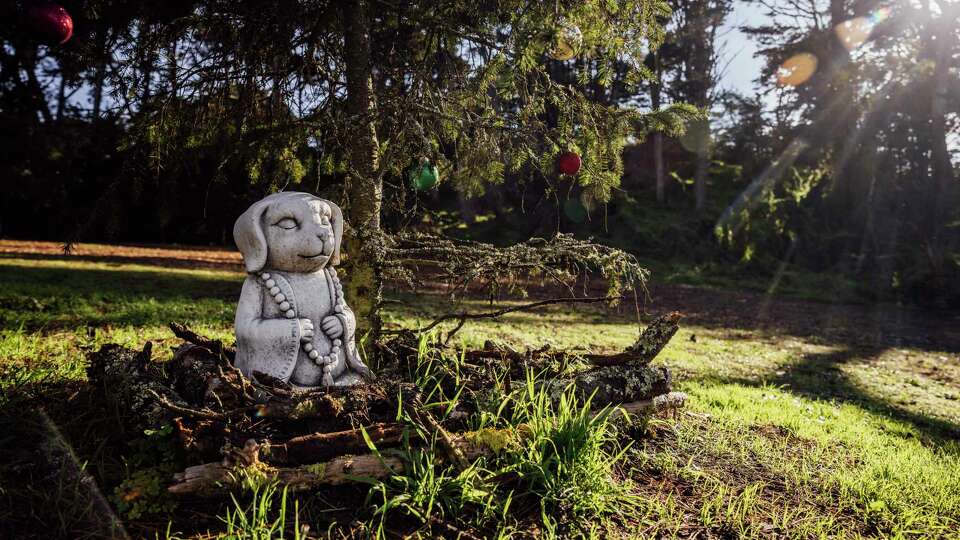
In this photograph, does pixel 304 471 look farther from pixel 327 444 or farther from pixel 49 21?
pixel 49 21

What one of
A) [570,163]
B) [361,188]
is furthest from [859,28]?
[361,188]

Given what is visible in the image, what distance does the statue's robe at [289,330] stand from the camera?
3.27 metres

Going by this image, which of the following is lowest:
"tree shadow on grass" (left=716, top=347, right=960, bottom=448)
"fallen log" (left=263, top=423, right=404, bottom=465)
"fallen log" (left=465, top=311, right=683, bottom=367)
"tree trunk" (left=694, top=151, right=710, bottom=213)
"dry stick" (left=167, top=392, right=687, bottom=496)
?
"tree shadow on grass" (left=716, top=347, right=960, bottom=448)

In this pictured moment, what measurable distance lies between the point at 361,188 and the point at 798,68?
19.5 meters

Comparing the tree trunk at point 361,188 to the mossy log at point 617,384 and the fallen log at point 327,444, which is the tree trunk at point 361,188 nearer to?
the fallen log at point 327,444

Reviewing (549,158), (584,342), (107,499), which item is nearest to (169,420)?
(107,499)

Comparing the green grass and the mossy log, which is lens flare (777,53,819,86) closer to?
the green grass

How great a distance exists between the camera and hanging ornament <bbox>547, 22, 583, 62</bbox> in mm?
3057

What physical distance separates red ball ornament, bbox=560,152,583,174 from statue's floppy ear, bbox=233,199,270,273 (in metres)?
2.07

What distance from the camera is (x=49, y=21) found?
9.78 ft

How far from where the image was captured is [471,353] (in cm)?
407

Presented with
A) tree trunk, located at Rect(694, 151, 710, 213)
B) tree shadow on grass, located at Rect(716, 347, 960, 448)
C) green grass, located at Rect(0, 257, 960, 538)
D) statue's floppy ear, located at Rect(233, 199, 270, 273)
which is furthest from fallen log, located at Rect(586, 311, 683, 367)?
tree trunk, located at Rect(694, 151, 710, 213)

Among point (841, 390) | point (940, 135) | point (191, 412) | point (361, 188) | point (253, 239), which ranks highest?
point (940, 135)

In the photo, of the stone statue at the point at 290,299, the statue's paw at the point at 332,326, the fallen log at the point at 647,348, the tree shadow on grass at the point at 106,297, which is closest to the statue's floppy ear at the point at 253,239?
the stone statue at the point at 290,299
